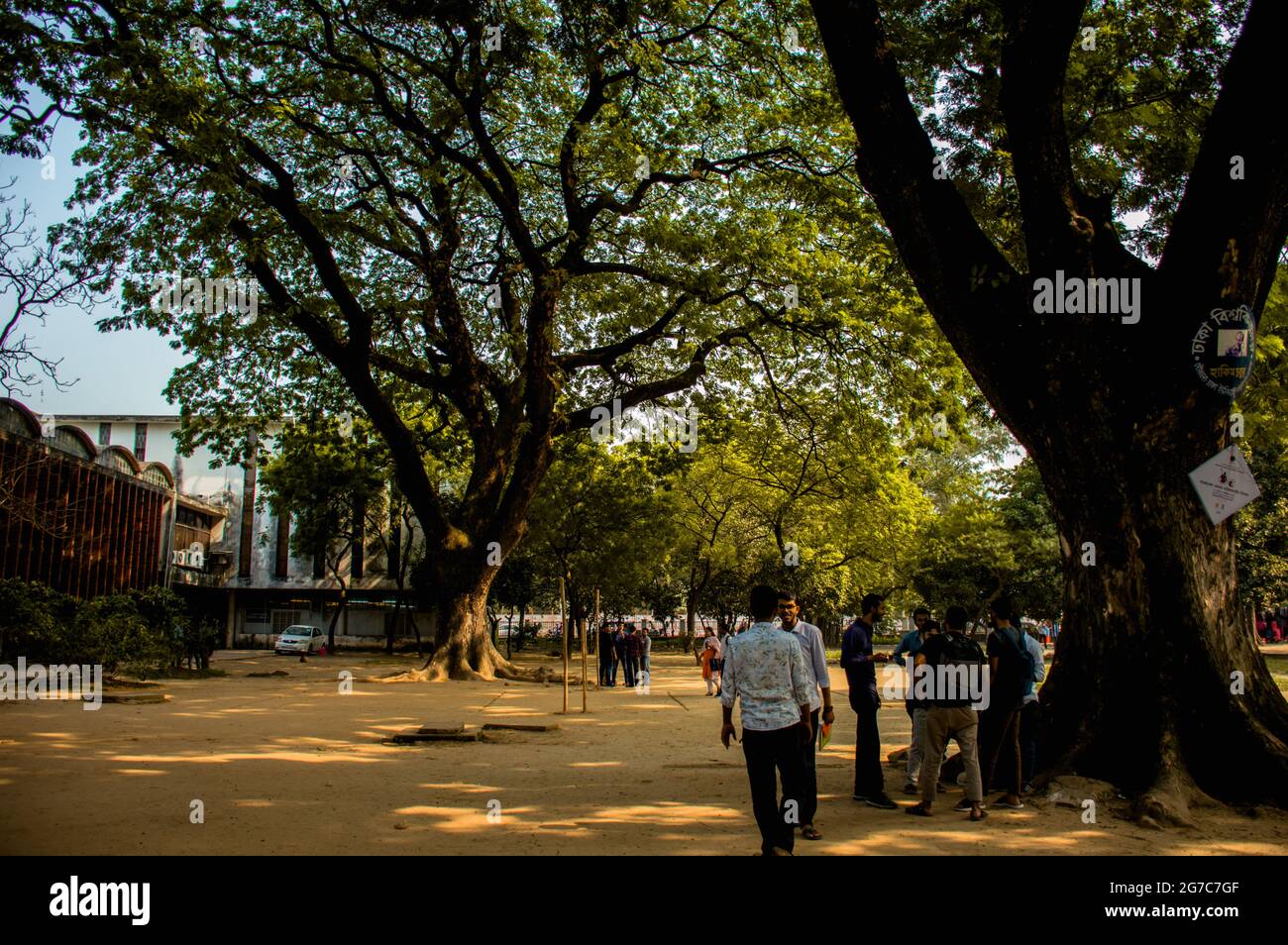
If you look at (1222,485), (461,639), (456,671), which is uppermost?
(1222,485)

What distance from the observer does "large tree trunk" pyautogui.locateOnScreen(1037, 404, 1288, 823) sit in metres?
7.10

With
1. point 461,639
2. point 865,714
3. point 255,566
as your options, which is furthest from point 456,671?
point 255,566

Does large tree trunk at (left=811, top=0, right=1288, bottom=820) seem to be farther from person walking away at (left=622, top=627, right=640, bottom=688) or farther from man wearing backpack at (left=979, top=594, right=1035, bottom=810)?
person walking away at (left=622, top=627, right=640, bottom=688)

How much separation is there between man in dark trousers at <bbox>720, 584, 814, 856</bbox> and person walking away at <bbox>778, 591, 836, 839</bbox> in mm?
107

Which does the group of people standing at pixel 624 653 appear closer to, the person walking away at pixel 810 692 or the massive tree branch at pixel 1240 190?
the person walking away at pixel 810 692

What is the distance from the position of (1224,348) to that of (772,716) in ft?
16.2

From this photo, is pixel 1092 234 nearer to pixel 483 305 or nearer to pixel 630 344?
pixel 630 344

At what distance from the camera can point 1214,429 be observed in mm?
7648

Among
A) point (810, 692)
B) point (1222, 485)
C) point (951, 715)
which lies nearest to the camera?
point (810, 692)

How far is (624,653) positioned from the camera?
1025 inches

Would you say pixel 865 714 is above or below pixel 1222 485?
below

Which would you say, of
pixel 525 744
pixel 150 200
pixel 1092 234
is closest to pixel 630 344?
pixel 150 200

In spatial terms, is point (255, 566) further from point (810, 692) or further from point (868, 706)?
point (810, 692)

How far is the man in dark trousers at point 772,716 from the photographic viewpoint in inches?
230
